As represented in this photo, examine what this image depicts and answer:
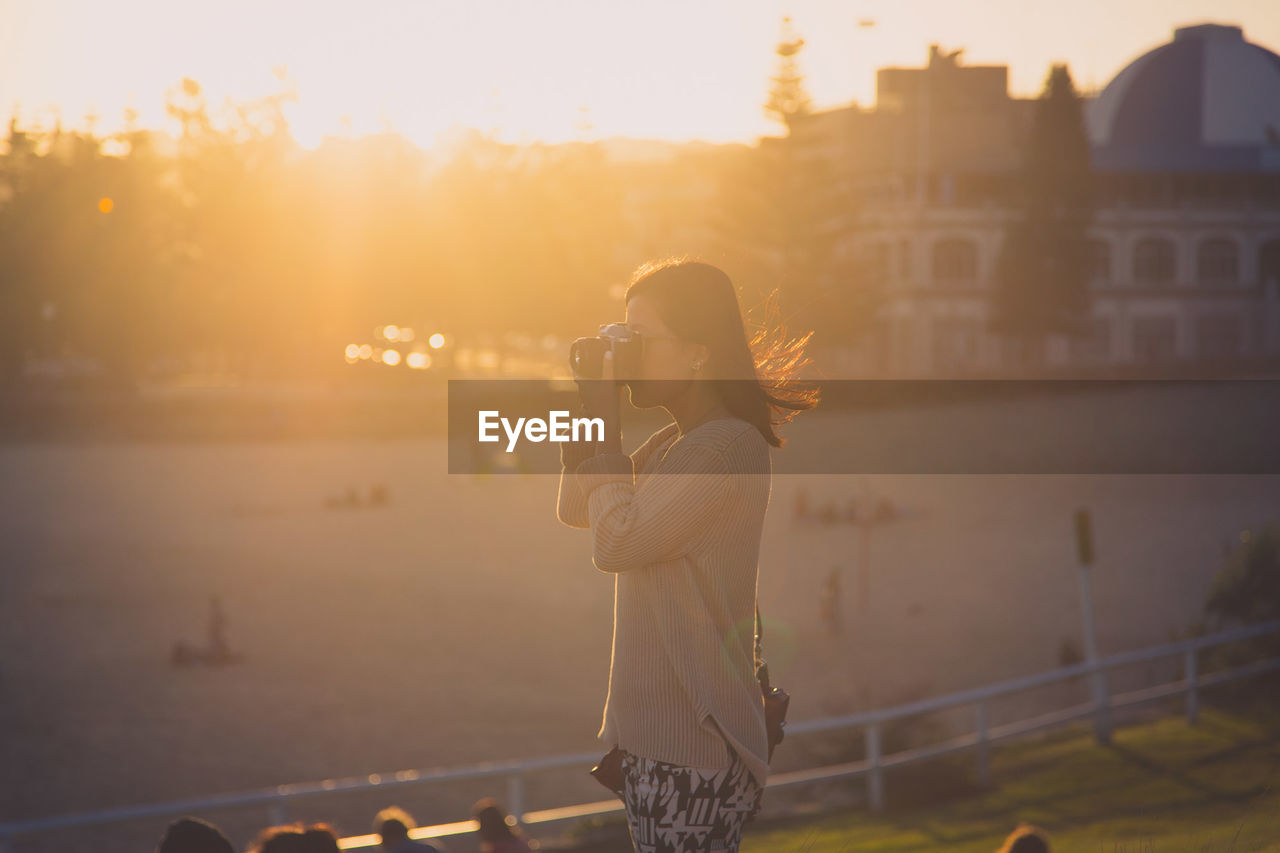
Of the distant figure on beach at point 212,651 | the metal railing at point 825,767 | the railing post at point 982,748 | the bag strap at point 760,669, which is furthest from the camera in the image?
the distant figure on beach at point 212,651

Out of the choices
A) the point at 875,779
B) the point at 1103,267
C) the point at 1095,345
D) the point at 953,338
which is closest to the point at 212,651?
the point at 875,779

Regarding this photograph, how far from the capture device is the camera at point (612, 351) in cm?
246

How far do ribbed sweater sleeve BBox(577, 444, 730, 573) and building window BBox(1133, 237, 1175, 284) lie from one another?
198 feet

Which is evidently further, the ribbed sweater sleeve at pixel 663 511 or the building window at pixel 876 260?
the building window at pixel 876 260

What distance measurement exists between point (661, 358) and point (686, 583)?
1.45ft

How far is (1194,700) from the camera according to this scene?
11992 mm

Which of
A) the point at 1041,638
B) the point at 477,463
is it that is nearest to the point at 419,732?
the point at 1041,638

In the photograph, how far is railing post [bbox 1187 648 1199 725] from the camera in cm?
1158

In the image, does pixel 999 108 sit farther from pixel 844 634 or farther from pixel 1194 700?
pixel 1194 700

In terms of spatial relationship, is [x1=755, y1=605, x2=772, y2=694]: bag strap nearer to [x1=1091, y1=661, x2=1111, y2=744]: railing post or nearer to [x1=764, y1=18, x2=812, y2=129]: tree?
[x1=1091, y1=661, x2=1111, y2=744]: railing post

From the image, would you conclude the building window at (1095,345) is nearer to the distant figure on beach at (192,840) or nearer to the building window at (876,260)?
the building window at (876,260)

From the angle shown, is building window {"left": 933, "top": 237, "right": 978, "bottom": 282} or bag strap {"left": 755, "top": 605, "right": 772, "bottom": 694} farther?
building window {"left": 933, "top": 237, "right": 978, "bottom": 282}

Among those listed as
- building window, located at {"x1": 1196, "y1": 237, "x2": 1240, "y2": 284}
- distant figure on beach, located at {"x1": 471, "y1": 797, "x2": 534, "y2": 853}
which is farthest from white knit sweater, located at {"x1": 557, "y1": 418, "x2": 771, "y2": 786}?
building window, located at {"x1": 1196, "y1": 237, "x2": 1240, "y2": 284}

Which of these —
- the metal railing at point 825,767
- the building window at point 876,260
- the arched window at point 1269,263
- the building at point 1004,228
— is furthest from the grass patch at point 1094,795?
the arched window at point 1269,263
